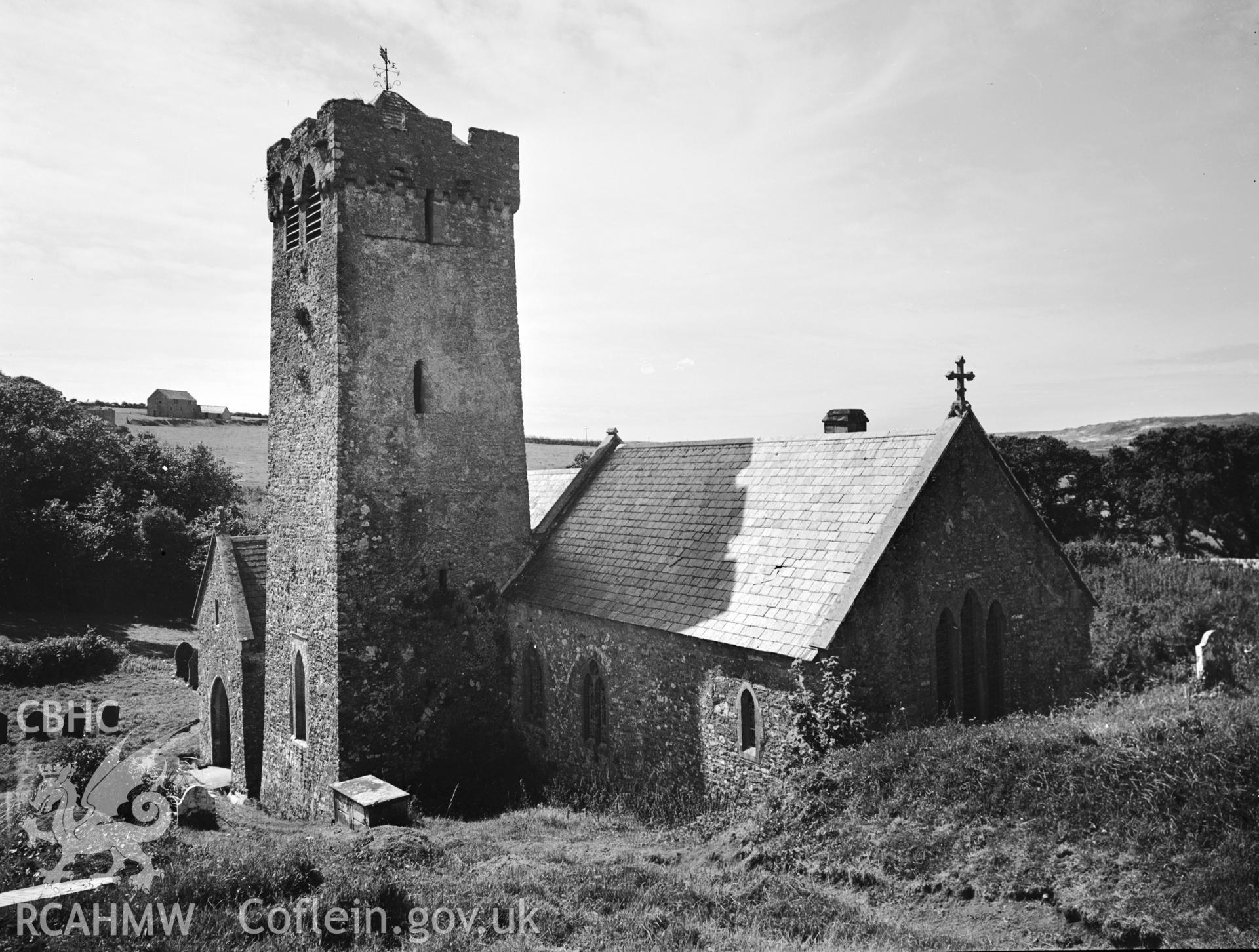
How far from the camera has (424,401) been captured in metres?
20.0

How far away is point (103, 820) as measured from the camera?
42.0ft

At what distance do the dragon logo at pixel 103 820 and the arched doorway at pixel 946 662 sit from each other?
12294mm

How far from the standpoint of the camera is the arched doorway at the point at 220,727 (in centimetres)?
2498

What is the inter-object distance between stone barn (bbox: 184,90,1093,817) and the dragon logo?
4.33 metres

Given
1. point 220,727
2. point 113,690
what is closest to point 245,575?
point 220,727

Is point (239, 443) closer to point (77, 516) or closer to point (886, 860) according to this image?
point (77, 516)

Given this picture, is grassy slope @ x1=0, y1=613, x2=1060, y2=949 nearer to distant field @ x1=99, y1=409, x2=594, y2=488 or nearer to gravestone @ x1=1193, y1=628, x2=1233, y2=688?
gravestone @ x1=1193, y1=628, x2=1233, y2=688

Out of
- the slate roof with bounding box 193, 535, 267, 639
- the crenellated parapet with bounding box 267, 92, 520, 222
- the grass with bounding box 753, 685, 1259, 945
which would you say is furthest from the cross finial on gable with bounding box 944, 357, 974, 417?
the slate roof with bounding box 193, 535, 267, 639

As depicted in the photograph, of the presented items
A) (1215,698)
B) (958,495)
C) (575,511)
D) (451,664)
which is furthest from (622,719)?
(1215,698)

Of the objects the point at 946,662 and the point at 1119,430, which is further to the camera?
the point at 1119,430

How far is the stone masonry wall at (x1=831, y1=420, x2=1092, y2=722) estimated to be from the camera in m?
14.6

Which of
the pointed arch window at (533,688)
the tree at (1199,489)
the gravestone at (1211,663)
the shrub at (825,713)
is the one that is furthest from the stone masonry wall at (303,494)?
the tree at (1199,489)

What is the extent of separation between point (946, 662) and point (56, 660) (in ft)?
110

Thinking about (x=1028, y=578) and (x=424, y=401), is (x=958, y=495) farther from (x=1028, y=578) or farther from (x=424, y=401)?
(x=424, y=401)
